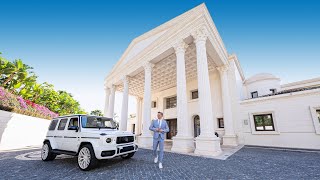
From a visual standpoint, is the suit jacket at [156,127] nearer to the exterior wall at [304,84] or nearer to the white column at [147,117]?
the white column at [147,117]

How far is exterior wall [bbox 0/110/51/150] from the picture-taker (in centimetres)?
1036

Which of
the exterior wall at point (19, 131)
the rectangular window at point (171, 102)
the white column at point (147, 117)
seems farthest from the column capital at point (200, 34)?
the exterior wall at point (19, 131)

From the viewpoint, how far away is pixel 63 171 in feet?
14.3

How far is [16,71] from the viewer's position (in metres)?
17.5

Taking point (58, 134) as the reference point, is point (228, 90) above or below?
above

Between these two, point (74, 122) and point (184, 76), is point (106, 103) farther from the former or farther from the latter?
point (74, 122)

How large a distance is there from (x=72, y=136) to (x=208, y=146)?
236 inches

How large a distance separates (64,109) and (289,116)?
4160 cm

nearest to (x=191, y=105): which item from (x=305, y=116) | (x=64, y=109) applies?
(x=305, y=116)

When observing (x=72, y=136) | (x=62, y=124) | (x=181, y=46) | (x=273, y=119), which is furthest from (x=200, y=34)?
(x=273, y=119)

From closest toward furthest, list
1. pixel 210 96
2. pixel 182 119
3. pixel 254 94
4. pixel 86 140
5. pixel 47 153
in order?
pixel 86 140 < pixel 47 153 < pixel 210 96 < pixel 182 119 < pixel 254 94

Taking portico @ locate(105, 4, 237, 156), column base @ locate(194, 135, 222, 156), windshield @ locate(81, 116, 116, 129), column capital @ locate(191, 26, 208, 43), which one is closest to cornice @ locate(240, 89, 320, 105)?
portico @ locate(105, 4, 237, 156)

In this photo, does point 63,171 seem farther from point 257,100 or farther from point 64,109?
point 64,109

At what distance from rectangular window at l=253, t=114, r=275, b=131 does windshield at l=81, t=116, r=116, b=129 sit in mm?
11868
